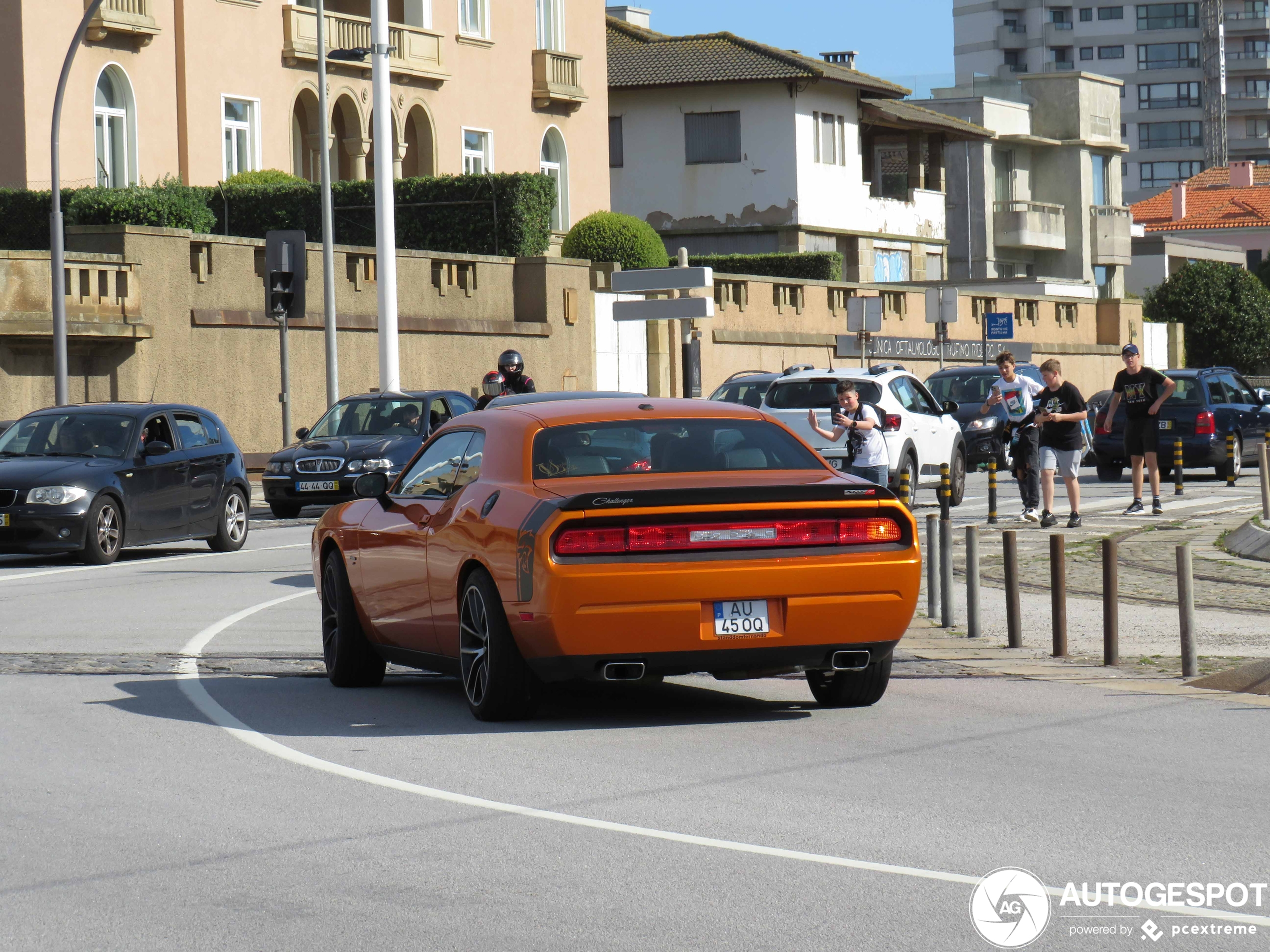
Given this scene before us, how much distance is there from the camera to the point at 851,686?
9891 millimetres

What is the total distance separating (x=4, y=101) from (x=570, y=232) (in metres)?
13.0

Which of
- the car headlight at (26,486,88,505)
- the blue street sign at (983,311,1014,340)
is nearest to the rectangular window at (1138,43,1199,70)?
Answer: the blue street sign at (983,311,1014,340)

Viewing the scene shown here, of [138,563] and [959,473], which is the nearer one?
[138,563]

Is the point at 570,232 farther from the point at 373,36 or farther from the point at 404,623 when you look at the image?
the point at 404,623

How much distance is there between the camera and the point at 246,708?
10.2 metres

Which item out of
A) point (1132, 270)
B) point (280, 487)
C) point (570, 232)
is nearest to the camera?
point (280, 487)

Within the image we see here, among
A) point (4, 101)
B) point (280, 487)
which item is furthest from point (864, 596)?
point (4, 101)

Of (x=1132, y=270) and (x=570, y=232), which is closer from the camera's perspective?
(x=570, y=232)

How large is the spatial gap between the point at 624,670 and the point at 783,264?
147 ft

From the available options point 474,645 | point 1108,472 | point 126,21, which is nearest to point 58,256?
point 126,21

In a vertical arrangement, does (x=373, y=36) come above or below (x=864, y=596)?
above

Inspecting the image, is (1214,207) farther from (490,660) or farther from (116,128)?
(490,660)

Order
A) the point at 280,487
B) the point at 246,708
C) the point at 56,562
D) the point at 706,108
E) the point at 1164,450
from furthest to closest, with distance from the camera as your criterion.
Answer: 1. the point at 706,108
2. the point at 1164,450
3. the point at 280,487
4. the point at 56,562
5. the point at 246,708

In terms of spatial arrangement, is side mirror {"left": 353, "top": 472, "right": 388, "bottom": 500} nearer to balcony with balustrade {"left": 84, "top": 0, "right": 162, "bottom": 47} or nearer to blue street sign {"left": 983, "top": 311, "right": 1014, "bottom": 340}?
balcony with balustrade {"left": 84, "top": 0, "right": 162, "bottom": 47}
